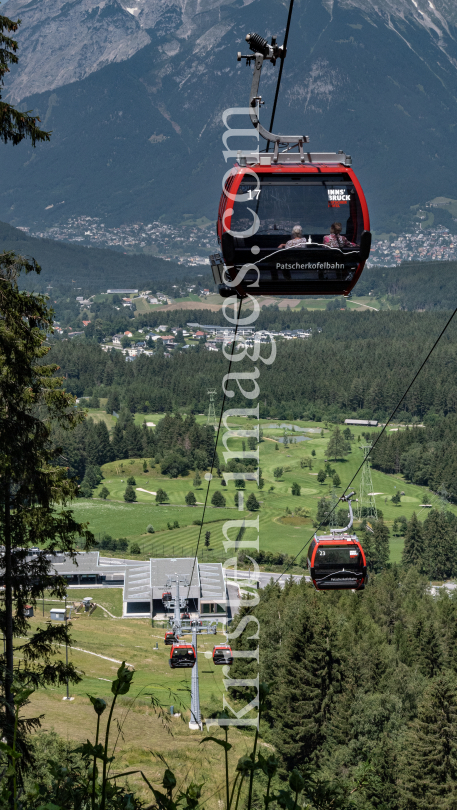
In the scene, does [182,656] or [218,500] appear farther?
[218,500]

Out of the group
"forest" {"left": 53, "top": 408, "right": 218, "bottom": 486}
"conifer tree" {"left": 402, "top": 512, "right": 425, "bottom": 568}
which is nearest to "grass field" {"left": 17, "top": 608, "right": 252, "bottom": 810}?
"conifer tree" {"left": 402, "top": 512, "right": 425, "bottom": 568}

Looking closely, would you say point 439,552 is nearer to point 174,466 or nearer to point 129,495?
point 129,495

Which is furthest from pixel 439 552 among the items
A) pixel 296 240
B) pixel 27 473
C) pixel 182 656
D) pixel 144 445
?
pixel 296 240

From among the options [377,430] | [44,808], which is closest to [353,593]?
[44,808]

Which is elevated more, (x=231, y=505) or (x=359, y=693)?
(x=359, y=693)

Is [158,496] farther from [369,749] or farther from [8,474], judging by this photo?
[8,474]

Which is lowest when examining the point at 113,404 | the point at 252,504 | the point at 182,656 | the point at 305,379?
the point at 252,504

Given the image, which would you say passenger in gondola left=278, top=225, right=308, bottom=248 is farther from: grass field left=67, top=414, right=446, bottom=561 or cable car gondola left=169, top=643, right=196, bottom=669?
grass field left=67, top=414, right=446, bottom=561
